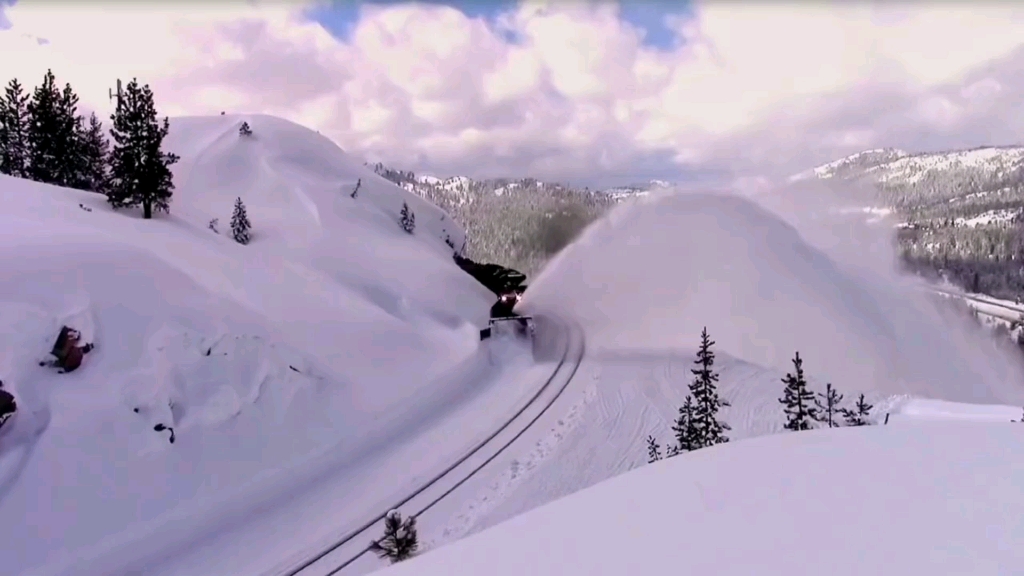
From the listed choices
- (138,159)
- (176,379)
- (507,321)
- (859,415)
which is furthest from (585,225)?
(176,379)

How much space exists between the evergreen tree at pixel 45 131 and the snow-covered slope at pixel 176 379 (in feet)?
34.6

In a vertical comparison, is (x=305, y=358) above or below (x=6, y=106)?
below

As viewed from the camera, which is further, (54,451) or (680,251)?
(680,251)

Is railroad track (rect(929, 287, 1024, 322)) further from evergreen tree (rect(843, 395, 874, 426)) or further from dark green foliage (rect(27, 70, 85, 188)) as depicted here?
dark green foliage (rect(27, 70, 85, 188))

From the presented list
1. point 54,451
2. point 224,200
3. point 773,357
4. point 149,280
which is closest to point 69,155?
point 224,200

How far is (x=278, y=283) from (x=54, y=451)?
14251mm

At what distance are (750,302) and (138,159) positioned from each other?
37.0 m

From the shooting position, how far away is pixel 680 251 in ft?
147

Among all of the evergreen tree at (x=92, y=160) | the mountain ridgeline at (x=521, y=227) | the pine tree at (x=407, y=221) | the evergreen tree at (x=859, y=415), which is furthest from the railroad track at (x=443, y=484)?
the mountain ridgeline at (x=521, y=227)

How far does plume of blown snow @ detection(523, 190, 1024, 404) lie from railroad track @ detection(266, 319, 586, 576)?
370 inches

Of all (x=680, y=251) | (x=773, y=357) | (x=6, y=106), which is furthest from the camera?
(x=680, y=251)

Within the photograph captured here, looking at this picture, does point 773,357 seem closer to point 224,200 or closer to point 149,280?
point 149,280

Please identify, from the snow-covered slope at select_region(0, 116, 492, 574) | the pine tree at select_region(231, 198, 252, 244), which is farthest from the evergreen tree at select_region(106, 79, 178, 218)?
the pine tree at select_region(231, 198, 252, 244)

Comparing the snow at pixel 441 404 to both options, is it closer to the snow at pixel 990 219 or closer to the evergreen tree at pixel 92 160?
the evergreen tree at pixel 92 160
